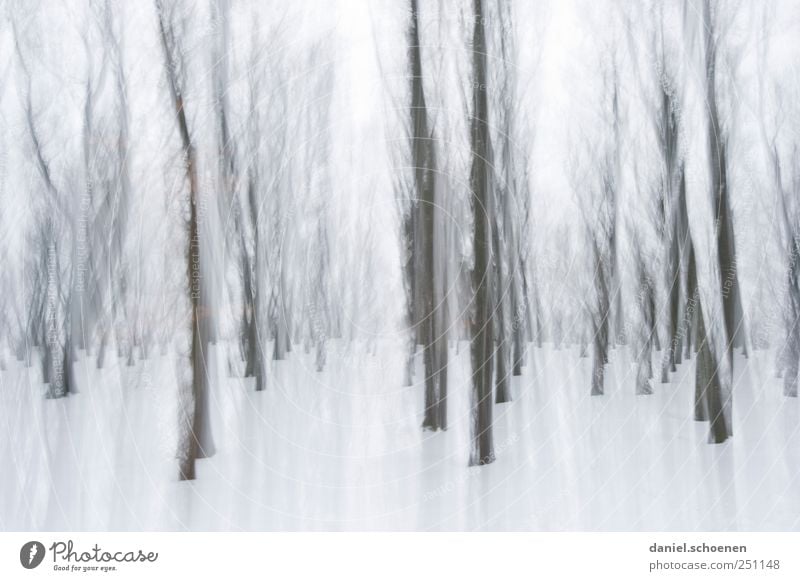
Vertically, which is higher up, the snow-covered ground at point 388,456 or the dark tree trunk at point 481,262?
the dark tree trunk at point 481,262

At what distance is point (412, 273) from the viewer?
255 centimetres

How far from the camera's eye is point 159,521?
2.50 metres

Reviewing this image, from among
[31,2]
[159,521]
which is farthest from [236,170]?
[159,521]

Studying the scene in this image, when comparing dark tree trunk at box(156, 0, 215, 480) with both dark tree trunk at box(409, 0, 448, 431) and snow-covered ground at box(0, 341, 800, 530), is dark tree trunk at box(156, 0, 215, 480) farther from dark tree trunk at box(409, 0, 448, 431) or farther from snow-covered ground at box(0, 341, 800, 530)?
dark tree trunk at box(409, 0, 448, 431)

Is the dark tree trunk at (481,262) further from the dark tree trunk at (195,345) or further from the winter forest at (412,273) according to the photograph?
the dark tree trunk at (195,345)

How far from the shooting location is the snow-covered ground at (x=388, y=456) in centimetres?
248

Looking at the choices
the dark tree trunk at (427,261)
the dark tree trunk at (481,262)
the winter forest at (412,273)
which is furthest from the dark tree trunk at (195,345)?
the dark tree trunk at (481,262)

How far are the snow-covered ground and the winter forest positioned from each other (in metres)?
0.01

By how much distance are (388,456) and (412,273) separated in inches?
33.2

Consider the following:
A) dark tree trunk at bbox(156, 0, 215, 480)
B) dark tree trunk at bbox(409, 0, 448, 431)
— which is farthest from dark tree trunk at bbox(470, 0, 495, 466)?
dark tree trunk at bbox(156, 0, 215, 480)

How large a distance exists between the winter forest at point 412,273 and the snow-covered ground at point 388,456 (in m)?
0.01

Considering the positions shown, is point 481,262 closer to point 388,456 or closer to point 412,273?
point 412,273
